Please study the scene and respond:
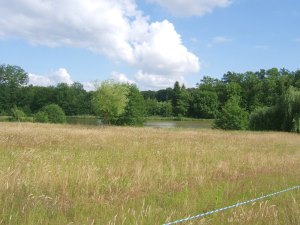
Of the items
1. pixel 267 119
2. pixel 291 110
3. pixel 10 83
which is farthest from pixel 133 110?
pixel 10 83

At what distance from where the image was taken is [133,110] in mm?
77938

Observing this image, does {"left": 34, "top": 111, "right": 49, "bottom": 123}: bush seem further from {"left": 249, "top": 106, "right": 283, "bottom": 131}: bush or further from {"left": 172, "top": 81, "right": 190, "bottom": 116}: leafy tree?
{"left": 172, "top": 81, "right": 190, "bottom": 116}: leafy tree

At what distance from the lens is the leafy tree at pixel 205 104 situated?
127m

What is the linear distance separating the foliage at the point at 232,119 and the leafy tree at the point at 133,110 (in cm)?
2554

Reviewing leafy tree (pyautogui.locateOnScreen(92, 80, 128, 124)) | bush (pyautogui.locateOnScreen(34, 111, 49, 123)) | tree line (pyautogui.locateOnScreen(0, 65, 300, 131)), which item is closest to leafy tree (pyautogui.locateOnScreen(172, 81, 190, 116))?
tree line (pyautogui.locateOnScreen(0, 65, 300, 131))

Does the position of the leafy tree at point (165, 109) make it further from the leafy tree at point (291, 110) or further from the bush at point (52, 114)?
the leafy tree at point (291, 110)

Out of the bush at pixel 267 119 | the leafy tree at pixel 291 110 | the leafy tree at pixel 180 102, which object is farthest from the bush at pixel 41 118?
the leafy tree at pixel 180 102

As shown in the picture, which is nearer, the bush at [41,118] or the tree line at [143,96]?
the bush at [41,118]

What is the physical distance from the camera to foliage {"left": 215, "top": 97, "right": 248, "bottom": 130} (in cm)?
5403

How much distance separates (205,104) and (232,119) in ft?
241

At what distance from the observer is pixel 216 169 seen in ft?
31.8

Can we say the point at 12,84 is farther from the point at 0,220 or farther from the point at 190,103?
the point at 0,220

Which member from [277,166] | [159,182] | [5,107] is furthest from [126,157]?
[5,107]

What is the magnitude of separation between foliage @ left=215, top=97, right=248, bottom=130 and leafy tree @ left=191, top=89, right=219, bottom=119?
70.7 meters
